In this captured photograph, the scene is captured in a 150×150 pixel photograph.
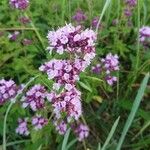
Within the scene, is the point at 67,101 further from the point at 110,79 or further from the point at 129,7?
the point at 129,7

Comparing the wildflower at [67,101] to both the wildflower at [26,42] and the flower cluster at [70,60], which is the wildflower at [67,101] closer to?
the flower cluster at [70,60]

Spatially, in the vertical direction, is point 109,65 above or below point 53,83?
below

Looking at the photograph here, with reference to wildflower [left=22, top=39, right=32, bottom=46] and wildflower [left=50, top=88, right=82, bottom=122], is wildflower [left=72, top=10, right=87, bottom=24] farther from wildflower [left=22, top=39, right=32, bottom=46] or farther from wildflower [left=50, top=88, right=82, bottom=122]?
wildflower [left=50, top=88, right=82, bottom=122]

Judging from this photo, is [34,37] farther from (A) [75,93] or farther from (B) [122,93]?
(A) [75,93]

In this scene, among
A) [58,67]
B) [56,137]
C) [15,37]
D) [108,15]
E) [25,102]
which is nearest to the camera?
[58,67]

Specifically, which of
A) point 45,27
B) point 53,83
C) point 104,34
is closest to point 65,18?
point 45,27

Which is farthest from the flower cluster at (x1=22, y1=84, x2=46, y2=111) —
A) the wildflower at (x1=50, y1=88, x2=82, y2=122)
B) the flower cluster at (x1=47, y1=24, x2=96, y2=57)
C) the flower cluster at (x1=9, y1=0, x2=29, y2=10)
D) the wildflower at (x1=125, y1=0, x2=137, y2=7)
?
the wildflower at (x1=125, y1=0, x2=137, y2=7)

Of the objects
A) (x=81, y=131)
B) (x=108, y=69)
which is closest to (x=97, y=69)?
(x=108, y=69)

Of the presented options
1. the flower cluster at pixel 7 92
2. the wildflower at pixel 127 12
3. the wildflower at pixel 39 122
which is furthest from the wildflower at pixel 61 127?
the wildflower at pixel 127 12
